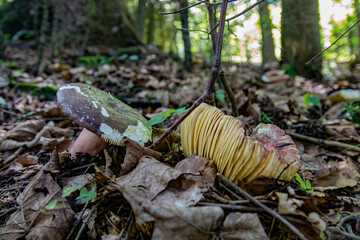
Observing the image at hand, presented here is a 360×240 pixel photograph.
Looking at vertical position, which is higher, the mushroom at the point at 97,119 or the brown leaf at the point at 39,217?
the mushroom at the point at 97,119

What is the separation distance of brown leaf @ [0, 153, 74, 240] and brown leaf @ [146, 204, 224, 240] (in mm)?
609

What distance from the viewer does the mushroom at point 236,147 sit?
1408 mm

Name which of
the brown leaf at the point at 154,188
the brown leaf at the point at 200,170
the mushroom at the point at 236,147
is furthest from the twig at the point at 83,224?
the mushroom at the point at 236,147

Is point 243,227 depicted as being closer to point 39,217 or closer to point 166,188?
point 166,188

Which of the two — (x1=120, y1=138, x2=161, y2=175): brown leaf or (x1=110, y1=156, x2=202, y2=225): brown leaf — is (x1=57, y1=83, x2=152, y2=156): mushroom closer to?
(x1=120, y1=138, x2=161, y2=175): brown leaf

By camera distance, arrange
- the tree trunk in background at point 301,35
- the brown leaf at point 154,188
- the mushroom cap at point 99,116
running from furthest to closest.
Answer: the tree trunk in background at point 301,35 → the mushroom cap at point 99,116 → the brown leaf at point 154,188

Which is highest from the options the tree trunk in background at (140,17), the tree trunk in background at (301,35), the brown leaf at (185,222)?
the tree trunk in background at (140,17)

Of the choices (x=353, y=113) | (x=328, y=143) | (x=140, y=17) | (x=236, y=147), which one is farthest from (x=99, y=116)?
(x=140, y=17)

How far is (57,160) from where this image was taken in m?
1.92

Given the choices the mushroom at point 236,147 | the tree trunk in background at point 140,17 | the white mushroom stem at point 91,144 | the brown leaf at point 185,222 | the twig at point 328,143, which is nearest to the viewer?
the brown leaf at point 185,222

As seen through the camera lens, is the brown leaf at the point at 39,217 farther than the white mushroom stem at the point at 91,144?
No

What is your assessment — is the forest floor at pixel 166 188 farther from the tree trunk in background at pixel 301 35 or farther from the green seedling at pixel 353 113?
the tree trunk in background at pixel 301 35

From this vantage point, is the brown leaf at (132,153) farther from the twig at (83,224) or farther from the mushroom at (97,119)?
the twig at (83,224)

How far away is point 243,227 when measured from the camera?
1.24 meters
